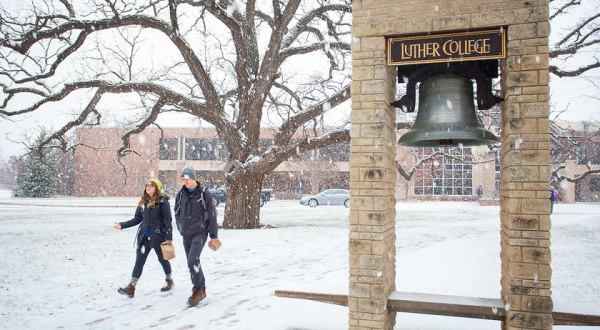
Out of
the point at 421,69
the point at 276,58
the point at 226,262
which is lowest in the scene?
the point at 226,262

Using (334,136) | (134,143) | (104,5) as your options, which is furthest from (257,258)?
(134,143)

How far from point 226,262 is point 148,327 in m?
4.20

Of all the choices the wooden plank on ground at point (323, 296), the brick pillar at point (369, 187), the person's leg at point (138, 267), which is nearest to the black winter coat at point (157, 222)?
the person's leg at point (138, 267)

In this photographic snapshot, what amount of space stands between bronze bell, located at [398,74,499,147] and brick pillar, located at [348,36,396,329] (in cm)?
41

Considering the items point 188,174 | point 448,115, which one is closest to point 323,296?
point 448,115

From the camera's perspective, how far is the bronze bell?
12.6ft

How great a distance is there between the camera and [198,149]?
51688 millimetres

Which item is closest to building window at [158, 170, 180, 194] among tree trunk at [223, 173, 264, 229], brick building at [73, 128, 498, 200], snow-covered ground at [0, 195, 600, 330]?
brick building at [73, 128, 498, 200]

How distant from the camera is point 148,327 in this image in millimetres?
4867

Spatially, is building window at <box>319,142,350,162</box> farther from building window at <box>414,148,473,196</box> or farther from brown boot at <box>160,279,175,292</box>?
brown boot at <box>160,279,175,292</box>

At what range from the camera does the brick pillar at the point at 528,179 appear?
3387 mm

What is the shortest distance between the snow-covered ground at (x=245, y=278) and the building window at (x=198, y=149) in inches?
1488

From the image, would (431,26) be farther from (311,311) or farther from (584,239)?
(584,239)

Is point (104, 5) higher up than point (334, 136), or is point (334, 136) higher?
point (104, 5)
